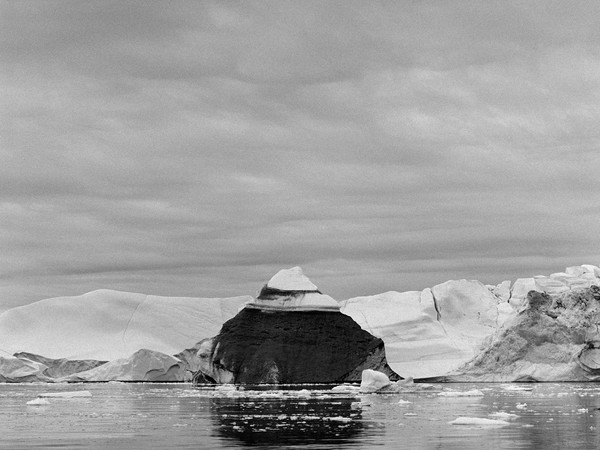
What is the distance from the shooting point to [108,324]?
182 ft

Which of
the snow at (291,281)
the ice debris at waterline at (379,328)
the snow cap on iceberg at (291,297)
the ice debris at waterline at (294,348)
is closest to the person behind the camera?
the ice debris at waterline at (294,348)

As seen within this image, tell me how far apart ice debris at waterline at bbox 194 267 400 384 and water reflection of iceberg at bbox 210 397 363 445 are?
1237 cm

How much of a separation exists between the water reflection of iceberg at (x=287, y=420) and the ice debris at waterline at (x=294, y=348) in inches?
487

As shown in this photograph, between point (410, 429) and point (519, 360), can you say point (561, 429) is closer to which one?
point (410, 429)

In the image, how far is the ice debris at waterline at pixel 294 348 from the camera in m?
37.2

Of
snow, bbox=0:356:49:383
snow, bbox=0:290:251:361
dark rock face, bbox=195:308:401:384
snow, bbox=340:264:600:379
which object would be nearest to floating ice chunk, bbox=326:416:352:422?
dark rock face, bbox=195:308:401:384

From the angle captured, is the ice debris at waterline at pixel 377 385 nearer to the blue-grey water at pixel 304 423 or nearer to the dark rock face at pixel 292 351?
the blue-grey water at pixel 304 423

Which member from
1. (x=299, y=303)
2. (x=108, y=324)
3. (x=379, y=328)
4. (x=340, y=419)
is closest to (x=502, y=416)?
(x=340, y=419)

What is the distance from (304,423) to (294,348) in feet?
Answer: 70.2

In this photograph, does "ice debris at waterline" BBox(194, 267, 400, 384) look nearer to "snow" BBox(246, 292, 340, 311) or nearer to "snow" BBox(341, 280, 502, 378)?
"snow" BBox(246, 292, 340, 311)

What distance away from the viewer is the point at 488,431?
1433cm

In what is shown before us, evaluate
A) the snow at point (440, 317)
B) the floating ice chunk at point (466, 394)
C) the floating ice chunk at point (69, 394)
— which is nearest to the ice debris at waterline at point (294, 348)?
the snow at point (440, 317)

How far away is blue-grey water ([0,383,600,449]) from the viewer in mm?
12906

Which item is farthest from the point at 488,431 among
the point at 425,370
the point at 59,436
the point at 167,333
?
the point at 167,333
